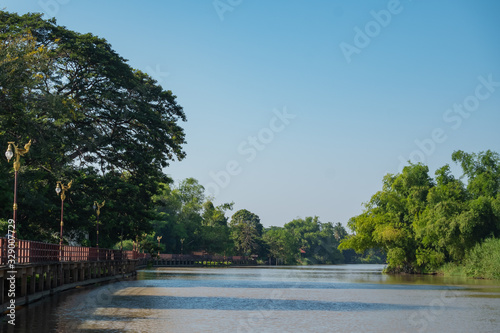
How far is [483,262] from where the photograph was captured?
57.0 metres

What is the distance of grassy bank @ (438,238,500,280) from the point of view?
54.8 meters

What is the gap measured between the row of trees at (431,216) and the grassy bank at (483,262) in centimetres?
123

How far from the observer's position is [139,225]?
2132 inches

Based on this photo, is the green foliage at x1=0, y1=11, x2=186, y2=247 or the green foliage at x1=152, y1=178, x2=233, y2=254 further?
the green foliage at x1=152, y1=178, x2=233, y2=254

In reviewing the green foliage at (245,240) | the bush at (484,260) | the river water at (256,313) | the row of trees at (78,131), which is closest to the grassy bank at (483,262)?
the bush at (484,260)

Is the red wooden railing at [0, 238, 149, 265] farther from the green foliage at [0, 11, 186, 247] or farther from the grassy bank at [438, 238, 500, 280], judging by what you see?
the grassy bank at [438, 238, 500, 280]

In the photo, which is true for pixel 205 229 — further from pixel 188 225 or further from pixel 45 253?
pixel 45 253

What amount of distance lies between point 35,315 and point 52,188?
23.6 meters

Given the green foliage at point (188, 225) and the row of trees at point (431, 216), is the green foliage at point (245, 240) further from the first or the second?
the row of trees at point (431, 216)

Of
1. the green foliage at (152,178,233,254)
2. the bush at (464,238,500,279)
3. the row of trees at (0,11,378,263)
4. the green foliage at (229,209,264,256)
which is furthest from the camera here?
the green foliage at (229,209,264,256)

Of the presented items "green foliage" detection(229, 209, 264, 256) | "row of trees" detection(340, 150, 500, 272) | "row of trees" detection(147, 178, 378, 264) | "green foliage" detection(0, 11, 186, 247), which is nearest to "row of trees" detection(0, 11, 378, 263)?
"green foliage" detection(0, 11, 186, 247)

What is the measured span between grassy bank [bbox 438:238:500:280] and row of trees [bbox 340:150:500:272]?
1.23 metres

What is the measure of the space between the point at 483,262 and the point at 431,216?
10.2 metres

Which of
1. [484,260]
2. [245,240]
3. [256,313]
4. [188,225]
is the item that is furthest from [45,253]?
[245,240]
